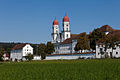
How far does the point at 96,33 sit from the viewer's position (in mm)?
89812

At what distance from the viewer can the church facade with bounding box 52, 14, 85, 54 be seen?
141m

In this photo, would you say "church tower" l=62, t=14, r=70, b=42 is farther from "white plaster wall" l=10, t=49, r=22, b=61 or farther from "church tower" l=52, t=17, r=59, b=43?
"white plaster wall" l=10, t=49, r=22, b=61

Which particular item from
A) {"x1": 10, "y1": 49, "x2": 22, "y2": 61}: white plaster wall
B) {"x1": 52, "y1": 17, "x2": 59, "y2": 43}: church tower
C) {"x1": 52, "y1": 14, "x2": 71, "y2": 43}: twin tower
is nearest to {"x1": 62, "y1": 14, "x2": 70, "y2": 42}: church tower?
{"x1": 52, "y1": 14, "x2": 71, "y2": 43}: twin tower

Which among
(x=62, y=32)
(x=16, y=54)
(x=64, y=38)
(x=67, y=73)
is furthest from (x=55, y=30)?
(x=67, y=73)

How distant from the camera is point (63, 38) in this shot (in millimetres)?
156500

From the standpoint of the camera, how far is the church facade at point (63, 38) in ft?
462

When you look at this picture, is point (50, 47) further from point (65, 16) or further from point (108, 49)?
point (108, 49)

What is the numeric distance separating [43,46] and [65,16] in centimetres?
2966

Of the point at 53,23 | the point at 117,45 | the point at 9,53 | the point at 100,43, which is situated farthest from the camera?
the point at 9,53

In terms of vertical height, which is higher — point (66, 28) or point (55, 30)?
point (66, 28)

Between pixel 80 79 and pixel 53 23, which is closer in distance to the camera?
pixel 80 79

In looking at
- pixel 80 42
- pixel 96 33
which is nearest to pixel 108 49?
pixel 96 33

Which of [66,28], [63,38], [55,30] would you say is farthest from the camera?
[55,30]

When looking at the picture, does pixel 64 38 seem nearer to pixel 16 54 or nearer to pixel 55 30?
pixel 55 30
